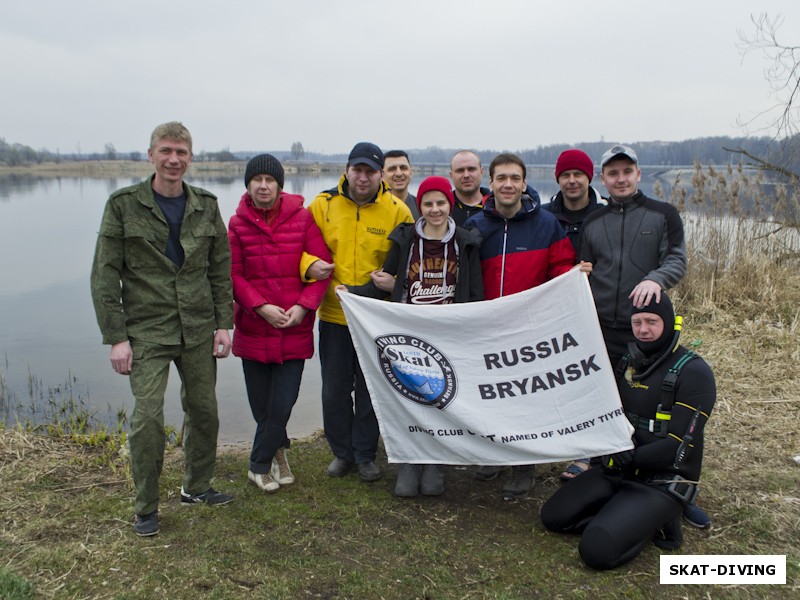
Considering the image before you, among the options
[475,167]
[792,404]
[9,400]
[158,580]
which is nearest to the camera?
[158,580]

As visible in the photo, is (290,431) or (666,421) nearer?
(666,421)

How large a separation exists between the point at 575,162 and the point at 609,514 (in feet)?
8.17

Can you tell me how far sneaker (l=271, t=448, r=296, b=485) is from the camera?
4.75m

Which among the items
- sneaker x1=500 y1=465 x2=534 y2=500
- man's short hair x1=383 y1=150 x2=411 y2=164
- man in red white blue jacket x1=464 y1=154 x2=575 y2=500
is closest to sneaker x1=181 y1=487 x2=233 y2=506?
sneaker x1=500 y1=465 x2=534 y2=500

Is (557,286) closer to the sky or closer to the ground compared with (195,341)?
closer to the sky

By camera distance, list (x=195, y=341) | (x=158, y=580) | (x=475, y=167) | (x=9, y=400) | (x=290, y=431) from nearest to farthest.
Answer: (x=158, y=580) < (x=195, y=341) < (x=475, y=167) < (x=290, y=431) < (x=9, y=400)

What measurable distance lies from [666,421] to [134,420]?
3144mm

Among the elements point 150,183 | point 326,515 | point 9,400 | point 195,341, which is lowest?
point 9,400

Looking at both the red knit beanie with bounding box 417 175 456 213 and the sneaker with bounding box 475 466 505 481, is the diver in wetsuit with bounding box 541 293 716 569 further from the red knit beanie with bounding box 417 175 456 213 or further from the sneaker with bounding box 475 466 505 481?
the red knit beanie with bounding box 417 175 456 213

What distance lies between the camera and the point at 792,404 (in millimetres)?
6344

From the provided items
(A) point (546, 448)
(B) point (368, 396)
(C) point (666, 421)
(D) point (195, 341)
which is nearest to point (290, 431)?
(B) point (368, 396)

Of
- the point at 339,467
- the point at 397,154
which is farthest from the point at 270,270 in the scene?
the point at 397,154

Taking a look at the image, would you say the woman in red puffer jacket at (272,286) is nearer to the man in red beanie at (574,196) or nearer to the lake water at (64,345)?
the lake water at (64,345)

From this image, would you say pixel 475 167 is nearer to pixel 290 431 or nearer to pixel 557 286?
pixel 557 286
